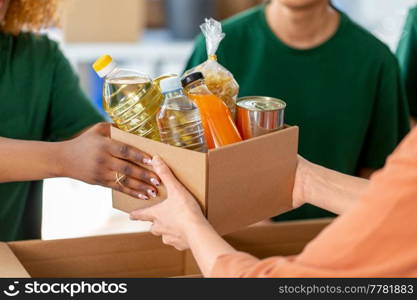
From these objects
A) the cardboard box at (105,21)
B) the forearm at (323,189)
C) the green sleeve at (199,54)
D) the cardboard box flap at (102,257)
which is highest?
the cardboard box at (105,21)

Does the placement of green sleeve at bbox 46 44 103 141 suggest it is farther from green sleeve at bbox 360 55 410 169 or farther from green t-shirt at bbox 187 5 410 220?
green sleeve at bbox 360 55 410 169

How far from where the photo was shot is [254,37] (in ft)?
6.29

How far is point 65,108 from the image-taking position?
173 cm

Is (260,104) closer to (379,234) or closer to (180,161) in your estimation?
(180,161)

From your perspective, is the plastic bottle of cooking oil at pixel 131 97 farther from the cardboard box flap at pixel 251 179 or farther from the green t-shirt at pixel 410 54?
the green t-shirt at pixel 410 54

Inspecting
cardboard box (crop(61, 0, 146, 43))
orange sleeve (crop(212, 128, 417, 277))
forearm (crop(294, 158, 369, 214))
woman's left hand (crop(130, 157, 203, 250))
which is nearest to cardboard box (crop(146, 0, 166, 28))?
cardboard box (crop(61, 0, 146, 43))

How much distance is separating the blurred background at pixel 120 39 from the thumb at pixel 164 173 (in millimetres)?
1894

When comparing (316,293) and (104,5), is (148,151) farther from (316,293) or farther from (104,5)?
(104,5)

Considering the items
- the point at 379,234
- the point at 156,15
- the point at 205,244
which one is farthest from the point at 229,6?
the point at 379,234

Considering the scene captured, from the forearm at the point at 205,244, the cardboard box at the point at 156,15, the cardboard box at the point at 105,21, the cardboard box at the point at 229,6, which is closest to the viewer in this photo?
the forearm at the point at 205,244

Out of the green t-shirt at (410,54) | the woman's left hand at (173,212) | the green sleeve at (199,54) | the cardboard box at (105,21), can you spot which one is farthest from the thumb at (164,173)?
the cardboard box at (105,21)

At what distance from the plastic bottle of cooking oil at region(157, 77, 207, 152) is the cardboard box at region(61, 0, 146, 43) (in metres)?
2.22

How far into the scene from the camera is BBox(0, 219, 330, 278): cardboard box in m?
1.43

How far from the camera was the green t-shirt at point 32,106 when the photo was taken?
65.4 inches
